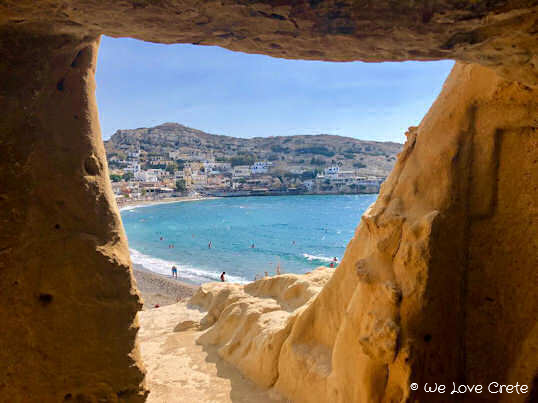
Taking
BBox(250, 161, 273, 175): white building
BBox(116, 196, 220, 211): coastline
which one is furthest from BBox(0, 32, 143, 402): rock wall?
BBox(250, 161, 273, 175): white building

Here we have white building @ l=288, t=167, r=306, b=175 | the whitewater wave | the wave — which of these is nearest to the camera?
the wave

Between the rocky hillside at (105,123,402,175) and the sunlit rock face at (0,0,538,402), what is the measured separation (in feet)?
326

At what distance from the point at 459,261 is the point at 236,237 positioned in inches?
1509

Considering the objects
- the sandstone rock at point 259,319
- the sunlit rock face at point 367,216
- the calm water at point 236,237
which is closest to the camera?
the sunlit rock face at point 367,216

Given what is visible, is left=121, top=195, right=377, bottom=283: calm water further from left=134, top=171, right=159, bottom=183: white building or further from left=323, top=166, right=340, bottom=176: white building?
left=323, top=166, right=340, bottom=176: white building

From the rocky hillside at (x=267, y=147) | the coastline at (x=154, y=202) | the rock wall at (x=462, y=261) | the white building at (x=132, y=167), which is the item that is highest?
the rocky hillside at (x=267, y=147)

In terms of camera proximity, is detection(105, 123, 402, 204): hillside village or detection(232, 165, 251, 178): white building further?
detection(232, 165, 251, 178): white building

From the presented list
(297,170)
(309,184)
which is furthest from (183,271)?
(297,170)

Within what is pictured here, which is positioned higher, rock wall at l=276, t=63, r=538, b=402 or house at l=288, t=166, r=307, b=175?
house at l=288, t=166, r=307, b=175

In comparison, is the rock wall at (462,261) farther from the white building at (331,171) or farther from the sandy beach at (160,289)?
the white building at (331,171)

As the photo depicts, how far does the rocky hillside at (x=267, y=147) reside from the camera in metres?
110

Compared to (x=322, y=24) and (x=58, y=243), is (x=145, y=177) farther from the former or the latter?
(x=322, y=24)

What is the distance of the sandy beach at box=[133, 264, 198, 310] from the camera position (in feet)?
57.8

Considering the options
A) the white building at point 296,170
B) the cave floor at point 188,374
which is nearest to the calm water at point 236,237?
the cave floor at point 188,374
